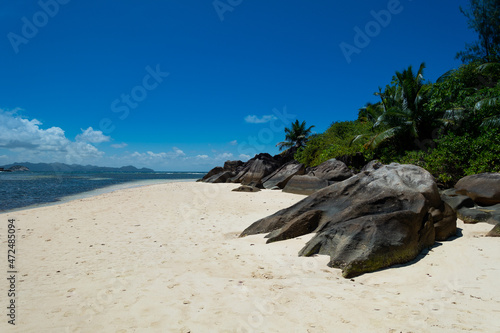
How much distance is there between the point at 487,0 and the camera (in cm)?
2655

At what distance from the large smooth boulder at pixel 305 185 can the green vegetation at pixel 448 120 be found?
6239 mm

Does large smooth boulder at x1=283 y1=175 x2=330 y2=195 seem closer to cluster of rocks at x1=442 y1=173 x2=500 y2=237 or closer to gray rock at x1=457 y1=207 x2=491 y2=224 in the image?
cluster of rocks at x1=442 y1=173 x2=500 y2=237

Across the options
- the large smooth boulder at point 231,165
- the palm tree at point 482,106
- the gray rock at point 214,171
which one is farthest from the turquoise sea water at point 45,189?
the palm tree at point 482,106

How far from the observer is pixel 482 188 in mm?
10375

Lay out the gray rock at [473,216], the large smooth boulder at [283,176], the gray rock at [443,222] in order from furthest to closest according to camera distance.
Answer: the large smooth boulder at [283,176] < the gray rock at [473,216] < the gray rock at [443,222]

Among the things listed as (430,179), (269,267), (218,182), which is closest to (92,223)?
(269,267)

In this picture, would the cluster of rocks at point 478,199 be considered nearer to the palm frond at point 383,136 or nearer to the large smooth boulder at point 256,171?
the palm frond at point 383,136

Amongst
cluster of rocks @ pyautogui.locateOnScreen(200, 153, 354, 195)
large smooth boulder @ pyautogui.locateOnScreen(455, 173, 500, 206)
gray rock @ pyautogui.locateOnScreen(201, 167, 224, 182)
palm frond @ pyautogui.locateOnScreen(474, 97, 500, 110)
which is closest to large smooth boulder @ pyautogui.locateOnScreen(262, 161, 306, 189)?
cluster of rocks @ pyautogui.locateOnScreen(200, 153, 354, 195)

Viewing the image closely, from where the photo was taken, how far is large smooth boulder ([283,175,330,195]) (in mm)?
18297

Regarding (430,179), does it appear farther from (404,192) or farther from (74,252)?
(74,252)

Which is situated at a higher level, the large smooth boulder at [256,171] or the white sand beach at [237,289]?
the large smooth boulder at [256,171]

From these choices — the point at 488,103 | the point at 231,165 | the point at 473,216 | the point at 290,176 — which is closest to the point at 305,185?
the point at 290,176

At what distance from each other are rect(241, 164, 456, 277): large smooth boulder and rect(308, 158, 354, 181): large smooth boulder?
464 inches

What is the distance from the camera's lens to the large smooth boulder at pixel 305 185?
18.3 meters
